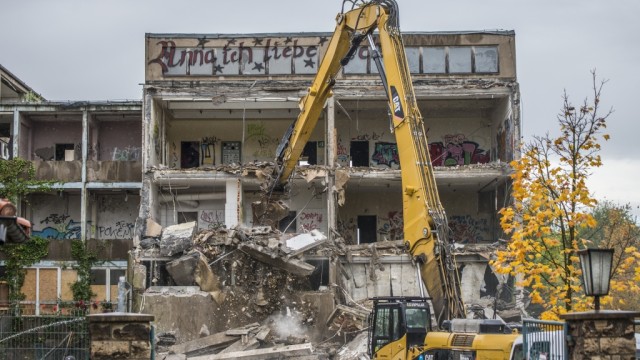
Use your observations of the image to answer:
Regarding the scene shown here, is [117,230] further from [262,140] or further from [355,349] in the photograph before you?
[355,349]

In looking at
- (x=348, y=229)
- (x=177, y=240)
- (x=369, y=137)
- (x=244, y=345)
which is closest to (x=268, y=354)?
(x=244, y=345)

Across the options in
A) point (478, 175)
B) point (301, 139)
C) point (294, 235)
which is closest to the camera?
point (301, 139)

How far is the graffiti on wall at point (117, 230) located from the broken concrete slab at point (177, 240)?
8425mm

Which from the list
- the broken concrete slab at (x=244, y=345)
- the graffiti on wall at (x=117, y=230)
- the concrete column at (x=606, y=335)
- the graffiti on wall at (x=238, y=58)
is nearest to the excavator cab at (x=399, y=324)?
the concrete column at (x=606, y=335)

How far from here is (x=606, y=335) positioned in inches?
475

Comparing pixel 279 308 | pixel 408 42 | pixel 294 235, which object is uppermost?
pixel 408 42

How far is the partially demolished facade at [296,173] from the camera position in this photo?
98.3 ft

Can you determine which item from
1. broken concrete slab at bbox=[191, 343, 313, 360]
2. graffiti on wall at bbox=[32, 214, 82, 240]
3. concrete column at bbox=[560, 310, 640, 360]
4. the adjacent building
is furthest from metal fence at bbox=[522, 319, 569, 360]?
graffiti on wall at bbox=[32, 214, 82, 240]

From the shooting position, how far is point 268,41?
36.2m

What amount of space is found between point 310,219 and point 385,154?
14.2 ft

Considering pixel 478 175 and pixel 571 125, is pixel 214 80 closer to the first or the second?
pixel 478 175

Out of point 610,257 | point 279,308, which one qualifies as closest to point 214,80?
point 279,308

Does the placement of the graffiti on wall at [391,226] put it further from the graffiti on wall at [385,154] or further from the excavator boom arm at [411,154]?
the excavator boom arm at [411,154]

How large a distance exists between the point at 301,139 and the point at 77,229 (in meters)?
15.8
